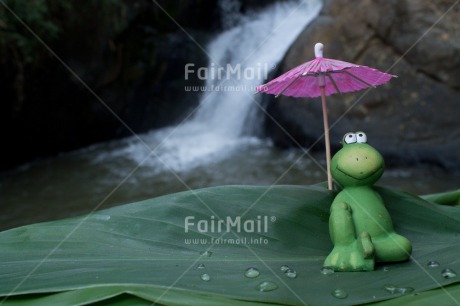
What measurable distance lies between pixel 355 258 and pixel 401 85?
10.9 feet

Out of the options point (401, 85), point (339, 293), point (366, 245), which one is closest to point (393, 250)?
point (366, 245)

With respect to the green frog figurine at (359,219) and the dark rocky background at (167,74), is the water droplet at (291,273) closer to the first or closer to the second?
the green frog figurine at (359,219)

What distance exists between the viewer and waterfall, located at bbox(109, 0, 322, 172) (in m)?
4.76

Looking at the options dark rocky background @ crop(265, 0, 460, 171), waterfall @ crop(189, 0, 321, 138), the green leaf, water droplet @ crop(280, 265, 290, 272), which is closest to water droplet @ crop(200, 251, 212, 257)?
the green leaf

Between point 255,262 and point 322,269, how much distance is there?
12 centimetres

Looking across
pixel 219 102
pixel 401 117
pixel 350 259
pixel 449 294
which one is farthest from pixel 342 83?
pixel 219 102

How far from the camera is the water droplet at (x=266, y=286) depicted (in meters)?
0.73

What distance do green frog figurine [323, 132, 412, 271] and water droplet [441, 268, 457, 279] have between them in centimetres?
12

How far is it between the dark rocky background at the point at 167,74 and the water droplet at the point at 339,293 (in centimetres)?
324

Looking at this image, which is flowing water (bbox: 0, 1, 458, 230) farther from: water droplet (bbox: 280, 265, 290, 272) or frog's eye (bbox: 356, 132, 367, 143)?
water droplet (bbox: 280, 265, 290, 272)

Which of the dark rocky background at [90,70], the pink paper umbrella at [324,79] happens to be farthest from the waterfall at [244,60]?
the pink paper umbrella at [324,79]

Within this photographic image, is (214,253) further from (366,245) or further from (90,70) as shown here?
(90,70)

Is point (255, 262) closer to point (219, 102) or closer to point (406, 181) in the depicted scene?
point (406, 181)

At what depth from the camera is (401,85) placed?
3898mm
